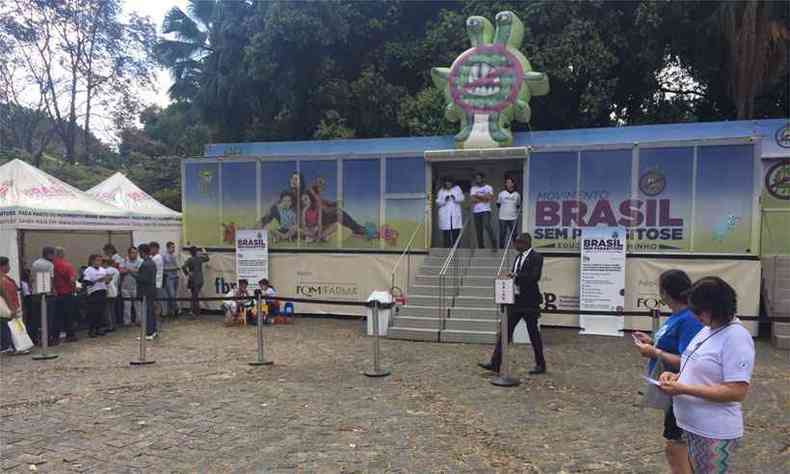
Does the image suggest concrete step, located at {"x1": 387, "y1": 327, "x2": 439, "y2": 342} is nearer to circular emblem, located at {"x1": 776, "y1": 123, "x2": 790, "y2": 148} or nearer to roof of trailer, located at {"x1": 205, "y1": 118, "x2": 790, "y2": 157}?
roof of trailer, located at {"x1": 205, "y1": 118, "x2": 790, "y2": 157}

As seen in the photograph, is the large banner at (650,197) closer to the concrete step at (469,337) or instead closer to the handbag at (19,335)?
the concrete step at (469,337)

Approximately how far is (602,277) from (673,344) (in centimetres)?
780

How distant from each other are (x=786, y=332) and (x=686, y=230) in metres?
2.42

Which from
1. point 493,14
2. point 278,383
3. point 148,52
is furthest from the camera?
point 148,52

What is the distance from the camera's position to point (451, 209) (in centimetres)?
1251

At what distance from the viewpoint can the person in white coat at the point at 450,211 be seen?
12.5m

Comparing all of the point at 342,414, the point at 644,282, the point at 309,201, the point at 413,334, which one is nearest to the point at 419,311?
the point at 413,334

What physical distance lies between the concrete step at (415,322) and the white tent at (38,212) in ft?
22.2

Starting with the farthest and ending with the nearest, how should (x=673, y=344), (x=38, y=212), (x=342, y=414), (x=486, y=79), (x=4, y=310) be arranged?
(x=486, y=79)
(x=38, y=212)
(x=4, y=310)
(x=342, y=414)
(x=673, y=344)

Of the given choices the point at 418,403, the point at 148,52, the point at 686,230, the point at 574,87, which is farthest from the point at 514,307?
the point at 148,52

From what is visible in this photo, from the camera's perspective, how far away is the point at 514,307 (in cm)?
752

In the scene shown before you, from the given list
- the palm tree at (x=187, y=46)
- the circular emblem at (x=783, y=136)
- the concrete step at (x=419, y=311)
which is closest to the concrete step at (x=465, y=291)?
the concrete step at (x=419, y=311)

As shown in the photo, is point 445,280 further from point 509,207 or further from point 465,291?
point 509,207

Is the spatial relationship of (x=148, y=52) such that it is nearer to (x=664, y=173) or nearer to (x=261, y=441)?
(x=664, y=173)
